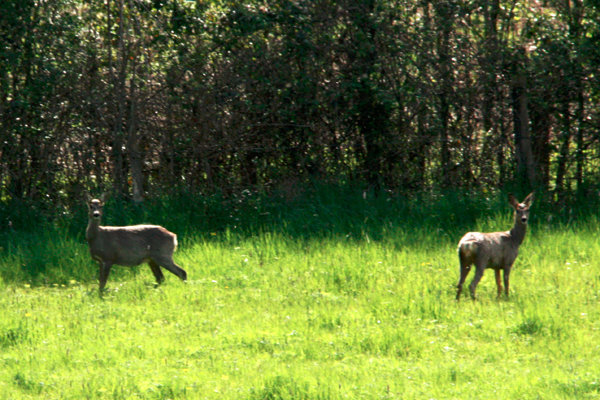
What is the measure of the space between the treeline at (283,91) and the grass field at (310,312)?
1.35 meters

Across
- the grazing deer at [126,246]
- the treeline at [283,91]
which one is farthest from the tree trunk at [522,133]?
the grazing deer at [126,246]

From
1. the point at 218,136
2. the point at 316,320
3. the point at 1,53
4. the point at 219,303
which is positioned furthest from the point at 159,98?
the point at 316,320

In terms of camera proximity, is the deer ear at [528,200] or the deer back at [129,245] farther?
the deer back at [129,245]

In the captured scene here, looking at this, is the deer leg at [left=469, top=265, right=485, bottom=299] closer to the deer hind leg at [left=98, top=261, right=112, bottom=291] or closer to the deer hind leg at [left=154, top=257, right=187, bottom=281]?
the deer hind leg at [left=154, top=257, right=187, bottom=281]

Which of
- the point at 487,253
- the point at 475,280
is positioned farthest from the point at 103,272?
the point at 487,253

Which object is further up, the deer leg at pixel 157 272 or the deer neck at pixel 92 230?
the deer neck at pixel 92 230

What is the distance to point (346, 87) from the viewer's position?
46.5ft

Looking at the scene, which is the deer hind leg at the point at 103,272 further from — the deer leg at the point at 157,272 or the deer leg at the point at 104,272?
the deer leg at the point at 157,272

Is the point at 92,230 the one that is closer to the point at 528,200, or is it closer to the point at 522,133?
the point at 528,200

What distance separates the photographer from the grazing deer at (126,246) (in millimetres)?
10312

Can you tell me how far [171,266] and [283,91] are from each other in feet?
15.6

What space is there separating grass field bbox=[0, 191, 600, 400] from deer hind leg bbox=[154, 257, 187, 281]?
0.28 m

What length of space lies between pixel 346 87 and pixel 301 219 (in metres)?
2.59

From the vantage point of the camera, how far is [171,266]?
1046 cm
